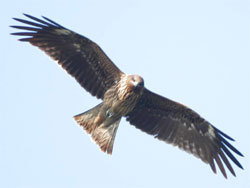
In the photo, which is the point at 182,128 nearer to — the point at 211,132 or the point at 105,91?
the point at 211,132

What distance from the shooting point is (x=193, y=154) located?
45.8 feet

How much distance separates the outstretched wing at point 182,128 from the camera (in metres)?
13.7

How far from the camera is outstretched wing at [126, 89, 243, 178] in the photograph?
13734 mm

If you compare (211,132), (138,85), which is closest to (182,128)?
(211,132)

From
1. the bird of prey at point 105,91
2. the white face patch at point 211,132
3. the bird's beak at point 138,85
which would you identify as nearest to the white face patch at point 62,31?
the bird of prey at point 105,91

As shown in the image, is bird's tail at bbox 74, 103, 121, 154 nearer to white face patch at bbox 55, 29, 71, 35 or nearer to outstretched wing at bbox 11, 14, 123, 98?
outstretched wing at bbox 11, 14, 123, 98

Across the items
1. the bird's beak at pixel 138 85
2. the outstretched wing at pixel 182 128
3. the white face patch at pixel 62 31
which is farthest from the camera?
the outstretched wing at pixel 182 128

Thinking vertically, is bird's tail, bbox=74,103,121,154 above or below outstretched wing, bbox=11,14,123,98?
→ below

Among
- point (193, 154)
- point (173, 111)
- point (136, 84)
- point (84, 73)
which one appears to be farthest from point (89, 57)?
point (193, 154)

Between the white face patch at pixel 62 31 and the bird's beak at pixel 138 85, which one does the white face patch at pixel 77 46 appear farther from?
the bird's beak at pixel 138 85

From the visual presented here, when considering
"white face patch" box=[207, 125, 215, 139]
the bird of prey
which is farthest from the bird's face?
"white face patch" box=[207, 125, 215, 139]

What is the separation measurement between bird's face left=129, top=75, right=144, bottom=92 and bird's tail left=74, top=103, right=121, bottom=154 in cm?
88

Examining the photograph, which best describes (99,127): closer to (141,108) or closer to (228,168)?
(141,108)

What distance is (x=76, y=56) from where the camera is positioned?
Result: 43.6ft
